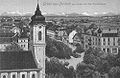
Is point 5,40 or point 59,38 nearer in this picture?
point 5,40

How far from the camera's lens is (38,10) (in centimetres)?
323

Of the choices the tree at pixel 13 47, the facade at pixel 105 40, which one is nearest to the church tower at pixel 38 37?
the tree at pixel 13 47

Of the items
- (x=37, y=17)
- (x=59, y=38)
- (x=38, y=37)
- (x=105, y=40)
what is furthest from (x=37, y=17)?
(x=105, y=40)

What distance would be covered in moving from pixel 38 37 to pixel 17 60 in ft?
1.03

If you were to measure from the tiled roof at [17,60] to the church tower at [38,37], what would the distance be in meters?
0.06

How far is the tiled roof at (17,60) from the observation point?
3.11 metres

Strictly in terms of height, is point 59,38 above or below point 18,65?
above

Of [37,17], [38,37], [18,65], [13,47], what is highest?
[37,17]

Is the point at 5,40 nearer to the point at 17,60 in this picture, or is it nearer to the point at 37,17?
the point at 17,60

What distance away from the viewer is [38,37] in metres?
3.18

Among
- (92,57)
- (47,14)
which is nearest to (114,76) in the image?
(92,57)

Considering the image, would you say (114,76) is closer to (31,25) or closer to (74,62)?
(74,62)

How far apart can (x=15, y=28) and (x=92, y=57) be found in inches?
34.4

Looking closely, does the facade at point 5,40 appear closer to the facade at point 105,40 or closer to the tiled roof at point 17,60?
the tiled roof at point 17,60
